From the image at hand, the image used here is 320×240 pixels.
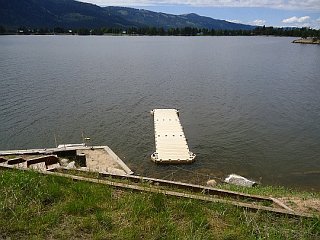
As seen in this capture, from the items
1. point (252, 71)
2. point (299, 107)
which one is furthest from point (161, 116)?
point (252, 71)

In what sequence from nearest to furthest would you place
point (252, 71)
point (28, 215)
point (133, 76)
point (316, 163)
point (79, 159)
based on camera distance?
point (28, 215), point (79, 159), point (316, 163), point (133, 76), point (252, 71)

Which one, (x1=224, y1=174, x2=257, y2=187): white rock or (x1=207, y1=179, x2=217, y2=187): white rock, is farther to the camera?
(x1=224, y1=174, x2=257, y2=187): white rock

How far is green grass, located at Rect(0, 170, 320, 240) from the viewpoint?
7152 mm

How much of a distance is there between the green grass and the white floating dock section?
15872 mm

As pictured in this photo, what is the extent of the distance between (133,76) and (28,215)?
56.4 metres

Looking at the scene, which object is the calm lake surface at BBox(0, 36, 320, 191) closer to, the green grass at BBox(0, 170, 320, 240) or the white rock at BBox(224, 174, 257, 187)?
the white rock at BBox(224, 174, 257, 187)

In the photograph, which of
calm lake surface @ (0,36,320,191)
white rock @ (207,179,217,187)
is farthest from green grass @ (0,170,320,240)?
calm lake surface @ (0,36,320,191)

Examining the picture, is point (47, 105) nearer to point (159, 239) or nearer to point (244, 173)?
point (244, 173)

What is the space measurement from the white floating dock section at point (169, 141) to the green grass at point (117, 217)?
15872mm

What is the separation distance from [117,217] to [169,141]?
66.6ft

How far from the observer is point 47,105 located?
40.0m

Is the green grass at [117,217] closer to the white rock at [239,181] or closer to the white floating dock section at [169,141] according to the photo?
the white rock at [239,181]

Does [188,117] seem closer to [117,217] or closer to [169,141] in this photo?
[169,141]

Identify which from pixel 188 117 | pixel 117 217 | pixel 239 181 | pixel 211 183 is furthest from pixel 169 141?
pixel 117 217
